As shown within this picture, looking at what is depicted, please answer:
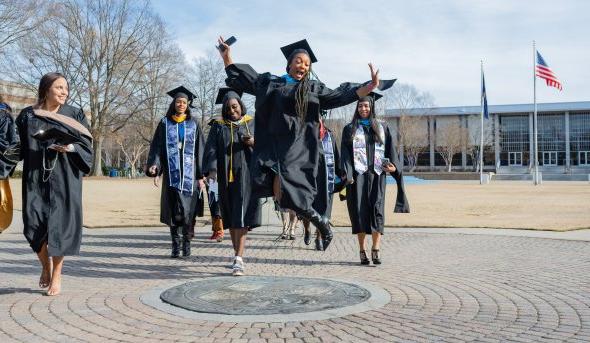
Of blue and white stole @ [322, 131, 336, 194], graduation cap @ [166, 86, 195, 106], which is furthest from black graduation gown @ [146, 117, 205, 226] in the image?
blue and white stole @ [322, 131, 336, 194]

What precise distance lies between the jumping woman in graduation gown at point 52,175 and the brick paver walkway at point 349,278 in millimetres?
437

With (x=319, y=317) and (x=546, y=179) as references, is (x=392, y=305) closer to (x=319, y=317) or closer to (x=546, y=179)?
(x=319, y=317)

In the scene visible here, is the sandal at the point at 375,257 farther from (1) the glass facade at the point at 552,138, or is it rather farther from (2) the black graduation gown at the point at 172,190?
(1) the glass facade at the point at 552,138

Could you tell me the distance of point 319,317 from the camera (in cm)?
382

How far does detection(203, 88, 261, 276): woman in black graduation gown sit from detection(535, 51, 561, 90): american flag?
3036 centimetres

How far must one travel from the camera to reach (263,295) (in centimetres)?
447

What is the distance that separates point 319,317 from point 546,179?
5415 centimetres

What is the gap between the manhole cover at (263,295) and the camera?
4059mm

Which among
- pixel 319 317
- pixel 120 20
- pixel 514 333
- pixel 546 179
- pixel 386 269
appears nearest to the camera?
pixel 514 333

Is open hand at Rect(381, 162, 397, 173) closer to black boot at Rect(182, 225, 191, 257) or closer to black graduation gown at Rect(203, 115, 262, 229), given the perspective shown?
black graduation gown at Rect(203, 115, 262, 229)

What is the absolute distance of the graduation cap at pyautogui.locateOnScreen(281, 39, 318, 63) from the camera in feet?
16.8

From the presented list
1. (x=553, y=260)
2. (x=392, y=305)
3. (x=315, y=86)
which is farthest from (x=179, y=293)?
(x=553, y=260)

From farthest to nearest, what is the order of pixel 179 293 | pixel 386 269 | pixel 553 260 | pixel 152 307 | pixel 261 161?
pixel 553 260
pixel 386 269
pixel 261 161
pixel 179 293
pixel 152 307

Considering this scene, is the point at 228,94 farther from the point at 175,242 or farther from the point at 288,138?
the point at 175,242
